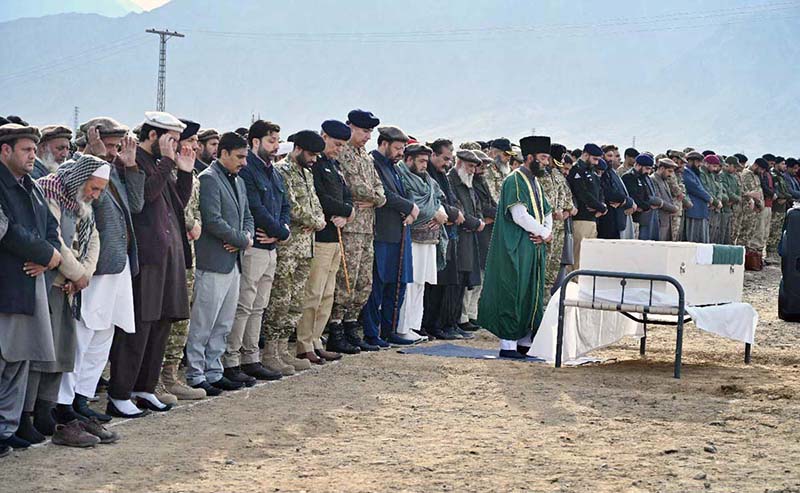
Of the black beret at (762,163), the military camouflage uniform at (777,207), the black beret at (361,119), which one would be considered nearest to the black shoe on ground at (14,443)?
the black beret at (361,119)

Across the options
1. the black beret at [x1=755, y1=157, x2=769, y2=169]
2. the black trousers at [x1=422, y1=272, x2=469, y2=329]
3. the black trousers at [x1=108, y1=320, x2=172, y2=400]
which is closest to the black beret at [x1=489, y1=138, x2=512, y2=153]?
the black trousers at [x1=422, y1=272, x2=469, y2=329]

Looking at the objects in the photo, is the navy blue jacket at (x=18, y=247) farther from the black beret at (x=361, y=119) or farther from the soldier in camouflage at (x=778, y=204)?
the soldier in camouflage at (x=778, y=204)

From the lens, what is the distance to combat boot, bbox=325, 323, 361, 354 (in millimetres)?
10586

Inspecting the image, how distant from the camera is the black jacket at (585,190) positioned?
15.0 metres

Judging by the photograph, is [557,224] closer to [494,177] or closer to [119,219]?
[494,177]

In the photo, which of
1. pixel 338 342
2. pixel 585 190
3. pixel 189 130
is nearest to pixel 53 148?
pixel 189 130

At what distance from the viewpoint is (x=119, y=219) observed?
7238mm

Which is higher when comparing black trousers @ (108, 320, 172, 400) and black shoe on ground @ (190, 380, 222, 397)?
black trousers @ (108, 320, 172, 400)

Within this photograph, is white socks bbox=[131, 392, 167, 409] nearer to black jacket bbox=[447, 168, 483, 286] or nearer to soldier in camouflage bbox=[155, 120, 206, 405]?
soldier in camouflage bbox=[155, 120, 206, 405]

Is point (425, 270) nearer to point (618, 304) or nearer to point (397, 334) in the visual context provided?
point (397, 334)

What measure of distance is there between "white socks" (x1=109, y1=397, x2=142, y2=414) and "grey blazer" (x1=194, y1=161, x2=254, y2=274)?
1.21 meters

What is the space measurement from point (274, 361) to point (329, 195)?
1470 mm

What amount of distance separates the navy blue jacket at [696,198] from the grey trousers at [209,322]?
12.4m

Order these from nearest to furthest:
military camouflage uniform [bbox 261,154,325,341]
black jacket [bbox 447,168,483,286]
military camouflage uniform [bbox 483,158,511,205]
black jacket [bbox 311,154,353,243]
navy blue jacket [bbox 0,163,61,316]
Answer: navy blue jacket [bbox 0,163,61,316], military camouflage uniform [bbox 261,154,325,341], black jacket [bbox 311,154,353,243], black jacket [bbox 447,168,483,286], military camouflage uniform [bbox 483,158,511,205]
